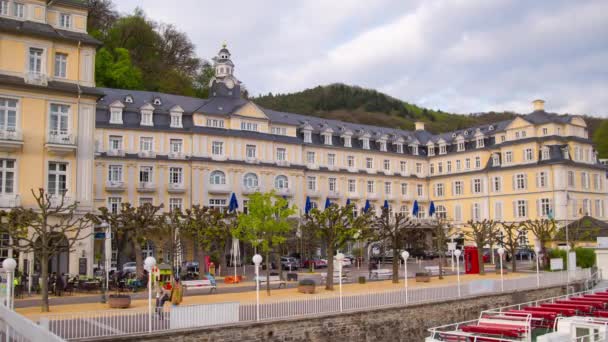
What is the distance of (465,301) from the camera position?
26219mm

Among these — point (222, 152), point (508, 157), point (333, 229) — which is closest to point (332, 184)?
point (222, 152)

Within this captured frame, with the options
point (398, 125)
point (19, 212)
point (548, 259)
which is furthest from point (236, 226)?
point (398, 125)

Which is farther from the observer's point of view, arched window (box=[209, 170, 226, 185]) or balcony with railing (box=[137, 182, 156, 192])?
arched window (box=[209, 170, 226, 185])

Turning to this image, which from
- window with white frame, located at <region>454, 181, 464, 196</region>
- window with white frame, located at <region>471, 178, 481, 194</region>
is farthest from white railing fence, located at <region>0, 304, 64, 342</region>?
window with white frame, located at <region>454, 181, 464, 196</region>

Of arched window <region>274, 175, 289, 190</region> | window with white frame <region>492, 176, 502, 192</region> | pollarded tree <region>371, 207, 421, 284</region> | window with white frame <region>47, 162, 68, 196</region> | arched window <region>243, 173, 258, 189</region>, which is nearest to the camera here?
window with white frame <region>47, 162, 68, 196</region>

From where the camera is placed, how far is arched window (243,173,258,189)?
51656 mm

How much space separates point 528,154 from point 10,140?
4711cm

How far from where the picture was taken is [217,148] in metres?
50.8

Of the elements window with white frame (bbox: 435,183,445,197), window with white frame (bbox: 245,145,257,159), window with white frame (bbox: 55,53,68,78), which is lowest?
window with white frame (bbox: 435,183,445,197)

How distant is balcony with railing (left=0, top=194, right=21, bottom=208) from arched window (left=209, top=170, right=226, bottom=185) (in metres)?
22.5

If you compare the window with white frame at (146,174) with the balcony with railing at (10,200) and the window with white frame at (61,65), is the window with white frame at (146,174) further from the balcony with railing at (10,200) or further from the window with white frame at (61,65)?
the balcony with railing at (10,200)

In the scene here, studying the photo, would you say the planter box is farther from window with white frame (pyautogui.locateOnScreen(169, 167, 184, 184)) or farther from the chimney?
the chimney

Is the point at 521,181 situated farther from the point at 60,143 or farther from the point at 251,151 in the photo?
the point at 60,143

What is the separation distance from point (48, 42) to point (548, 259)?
118 ft
